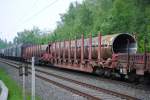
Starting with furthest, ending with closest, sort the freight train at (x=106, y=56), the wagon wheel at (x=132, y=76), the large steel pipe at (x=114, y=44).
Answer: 1. the large steel pipe at (x=114, y=44)
2. the wagon wheel at (x=132, y=76)
3. the freight train at (x=106, y=56)

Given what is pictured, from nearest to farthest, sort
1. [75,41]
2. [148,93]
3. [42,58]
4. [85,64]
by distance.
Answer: [148,93]
[85,64]
[75,41]
[42,58]

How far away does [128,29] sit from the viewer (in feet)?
185

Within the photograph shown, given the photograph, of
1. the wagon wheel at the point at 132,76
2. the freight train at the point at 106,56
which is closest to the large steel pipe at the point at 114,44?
the freight train at the point at 106,56

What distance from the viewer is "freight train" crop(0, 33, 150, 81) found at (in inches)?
787

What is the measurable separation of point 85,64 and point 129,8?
32.9 m

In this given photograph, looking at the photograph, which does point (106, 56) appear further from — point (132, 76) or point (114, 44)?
point (132, 76)

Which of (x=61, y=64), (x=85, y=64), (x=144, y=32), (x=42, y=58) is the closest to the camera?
(x=85, y=64)

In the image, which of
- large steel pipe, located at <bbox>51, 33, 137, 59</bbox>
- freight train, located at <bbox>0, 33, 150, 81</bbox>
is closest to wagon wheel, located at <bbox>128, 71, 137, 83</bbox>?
freight train, located at <bbox>0, 33, 150, 81</bbox>

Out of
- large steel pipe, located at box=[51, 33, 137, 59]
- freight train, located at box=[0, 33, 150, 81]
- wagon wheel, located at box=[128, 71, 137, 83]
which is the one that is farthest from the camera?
large steel pipe, located at box=[51, 33, 137, 59]

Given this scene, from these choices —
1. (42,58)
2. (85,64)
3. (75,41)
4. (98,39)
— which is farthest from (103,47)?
(42,58)

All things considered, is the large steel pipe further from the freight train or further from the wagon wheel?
the wagon wheel

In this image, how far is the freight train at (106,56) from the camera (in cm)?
1998

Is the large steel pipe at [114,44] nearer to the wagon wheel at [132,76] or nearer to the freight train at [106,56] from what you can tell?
the freight train at [106,56]

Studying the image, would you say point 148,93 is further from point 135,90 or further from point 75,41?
point 75,41
